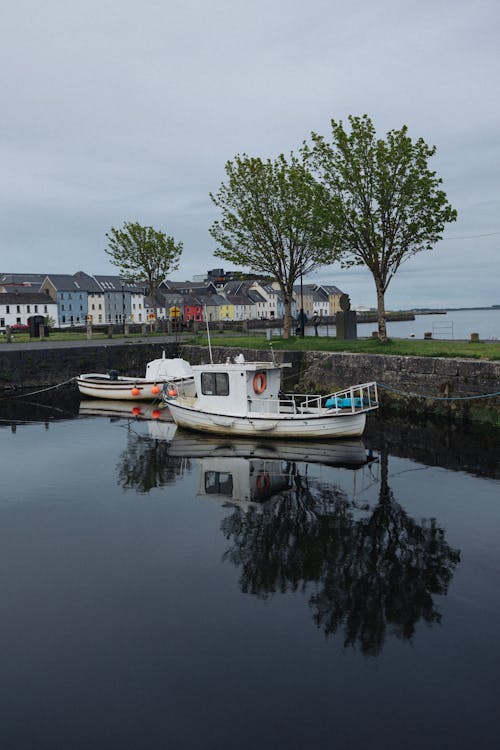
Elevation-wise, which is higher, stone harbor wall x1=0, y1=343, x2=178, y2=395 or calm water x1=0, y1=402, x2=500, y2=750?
stone harbor wall x1=0, y1=343, x2=178, y2=395

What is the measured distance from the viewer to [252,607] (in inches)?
414

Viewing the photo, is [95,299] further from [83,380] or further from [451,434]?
[451,434]

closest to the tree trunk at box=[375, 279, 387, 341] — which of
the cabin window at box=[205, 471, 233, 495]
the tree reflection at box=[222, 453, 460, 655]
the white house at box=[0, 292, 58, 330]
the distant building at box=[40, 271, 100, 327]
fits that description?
the cabin window at box=[205, 471, 233, 495]

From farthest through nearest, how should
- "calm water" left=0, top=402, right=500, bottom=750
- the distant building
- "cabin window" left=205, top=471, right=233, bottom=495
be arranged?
the distant building < "cabin window" left=205, top=471, right=233, bottom=495 < "calm water" left=0, top=402, right=500, bottom=750

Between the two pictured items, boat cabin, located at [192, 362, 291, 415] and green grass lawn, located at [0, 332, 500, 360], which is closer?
boat cabin, located at [192, 362, 291, 415]

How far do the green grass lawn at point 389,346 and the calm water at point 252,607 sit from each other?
9.91 metres

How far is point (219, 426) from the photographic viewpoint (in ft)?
79.5

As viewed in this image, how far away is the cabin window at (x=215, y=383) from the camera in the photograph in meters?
24.1

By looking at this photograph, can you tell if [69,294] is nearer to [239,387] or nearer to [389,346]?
[389,346]

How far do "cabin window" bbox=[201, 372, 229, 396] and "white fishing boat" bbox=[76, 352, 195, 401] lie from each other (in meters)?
8.83

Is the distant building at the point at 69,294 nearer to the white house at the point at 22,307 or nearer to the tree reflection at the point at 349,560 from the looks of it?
the white house at the point at 22,307

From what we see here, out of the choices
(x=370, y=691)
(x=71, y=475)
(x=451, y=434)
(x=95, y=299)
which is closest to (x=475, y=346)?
(x=451, y=434)

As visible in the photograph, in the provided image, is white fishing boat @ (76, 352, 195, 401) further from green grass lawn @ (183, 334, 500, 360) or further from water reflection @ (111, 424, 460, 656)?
water reflection @ (111, 424, 460, 656)

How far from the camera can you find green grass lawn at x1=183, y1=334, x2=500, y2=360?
28438 millimetres
